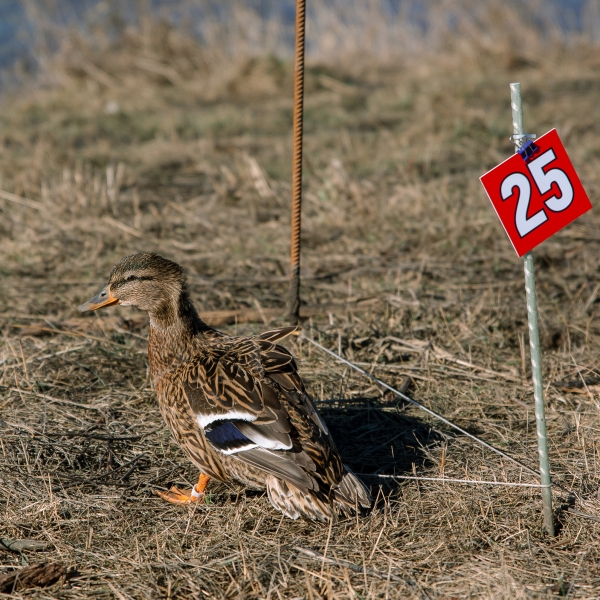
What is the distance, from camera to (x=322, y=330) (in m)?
5.02

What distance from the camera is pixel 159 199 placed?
760cm

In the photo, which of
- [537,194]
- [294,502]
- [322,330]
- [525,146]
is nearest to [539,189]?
[537,194]

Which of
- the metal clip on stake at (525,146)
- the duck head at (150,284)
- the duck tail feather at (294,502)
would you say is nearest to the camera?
the metal clip on stake at (525,146)

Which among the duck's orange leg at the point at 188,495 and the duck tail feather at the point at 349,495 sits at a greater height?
the duck tail feather at the point at 349,495

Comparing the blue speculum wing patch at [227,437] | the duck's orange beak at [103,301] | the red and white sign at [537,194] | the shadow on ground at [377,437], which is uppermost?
the red and white sign at [537,194]

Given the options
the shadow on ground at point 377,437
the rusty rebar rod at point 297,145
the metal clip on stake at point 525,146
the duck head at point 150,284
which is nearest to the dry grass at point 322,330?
the shadow on ground at point 377,437

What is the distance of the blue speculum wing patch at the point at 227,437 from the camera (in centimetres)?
341

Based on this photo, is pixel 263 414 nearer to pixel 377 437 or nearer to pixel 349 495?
pixel 349 495

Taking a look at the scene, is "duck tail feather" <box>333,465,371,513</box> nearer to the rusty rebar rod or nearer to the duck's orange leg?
the duck's orange leg

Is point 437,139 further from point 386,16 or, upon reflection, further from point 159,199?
point 386,16

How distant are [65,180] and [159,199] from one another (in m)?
0.86

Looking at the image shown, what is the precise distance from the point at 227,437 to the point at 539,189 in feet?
5.30

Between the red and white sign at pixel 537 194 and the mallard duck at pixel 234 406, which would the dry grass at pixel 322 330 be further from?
the red and white sign at pixel 537 194

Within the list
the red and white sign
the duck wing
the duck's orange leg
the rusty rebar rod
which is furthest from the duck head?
the red and white sign
